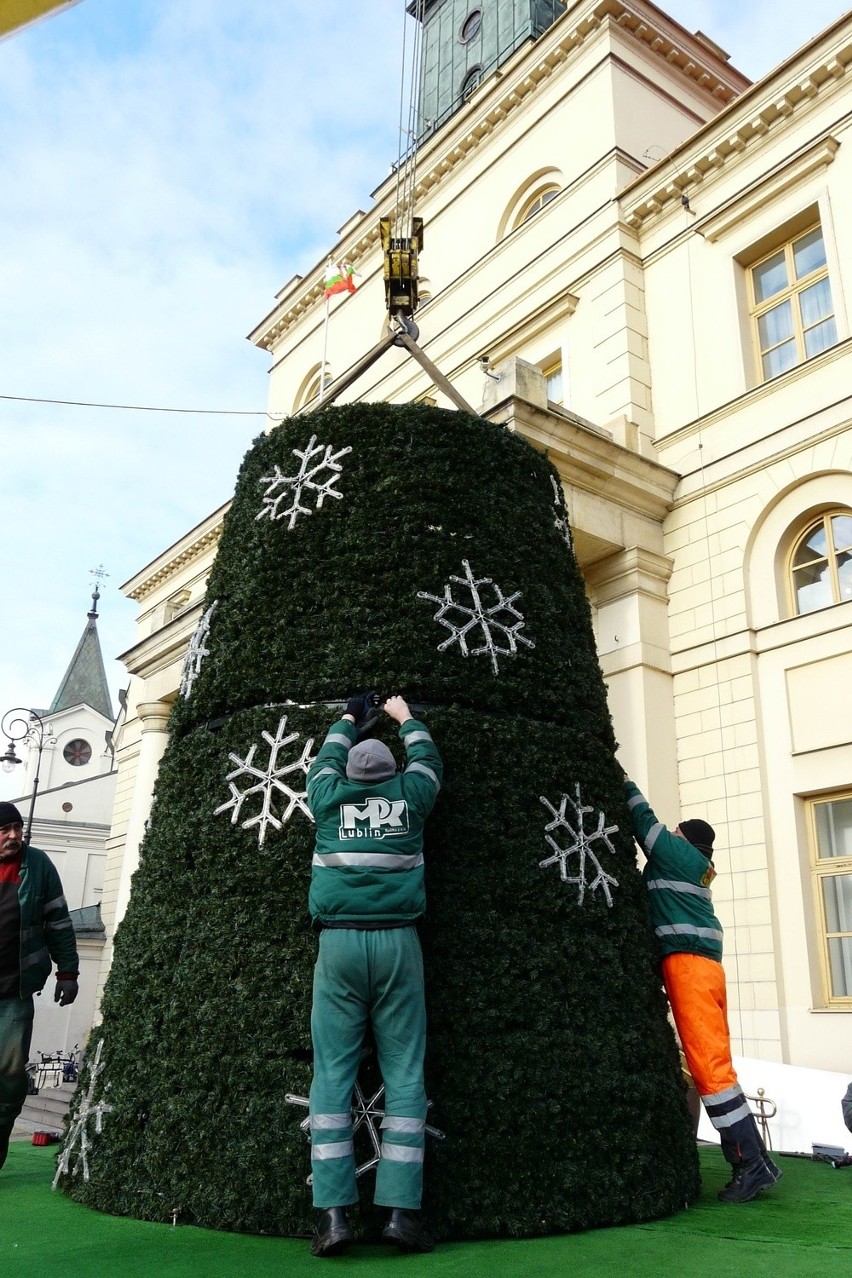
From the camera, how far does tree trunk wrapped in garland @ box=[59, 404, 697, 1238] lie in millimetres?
4105

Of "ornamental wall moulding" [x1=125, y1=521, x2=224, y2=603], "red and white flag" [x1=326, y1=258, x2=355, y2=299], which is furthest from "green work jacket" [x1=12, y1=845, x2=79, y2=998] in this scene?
"ornamental wall moulding" [x1=125, y1=521, x2=224, y2=603]

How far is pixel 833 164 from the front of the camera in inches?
558

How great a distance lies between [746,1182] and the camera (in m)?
4.86

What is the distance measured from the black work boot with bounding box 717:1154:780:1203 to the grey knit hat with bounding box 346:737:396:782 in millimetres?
2546

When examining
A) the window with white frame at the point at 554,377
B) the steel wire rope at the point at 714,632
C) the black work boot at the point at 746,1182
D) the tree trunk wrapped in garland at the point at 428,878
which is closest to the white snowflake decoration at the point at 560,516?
the tree trunk wrapped in garland at the point at 428,878

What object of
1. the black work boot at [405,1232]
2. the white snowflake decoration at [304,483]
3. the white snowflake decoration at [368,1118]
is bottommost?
the black work boot at [405,1232]

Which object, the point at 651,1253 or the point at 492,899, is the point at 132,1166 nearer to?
the point at 492,899

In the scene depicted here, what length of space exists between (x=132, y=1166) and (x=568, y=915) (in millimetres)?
2077

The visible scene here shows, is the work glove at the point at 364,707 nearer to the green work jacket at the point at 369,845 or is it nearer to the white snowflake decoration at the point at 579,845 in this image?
the green work jacket at the point at 369,845

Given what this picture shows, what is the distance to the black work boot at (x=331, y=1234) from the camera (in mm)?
3604

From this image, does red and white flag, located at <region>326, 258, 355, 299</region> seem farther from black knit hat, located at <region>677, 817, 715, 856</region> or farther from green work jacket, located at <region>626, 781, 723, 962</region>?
green work jacket, located at <region>626, 781, 723, 962</region>

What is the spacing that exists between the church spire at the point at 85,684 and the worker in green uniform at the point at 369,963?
61.6 m

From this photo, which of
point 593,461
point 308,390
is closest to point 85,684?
point 308,390

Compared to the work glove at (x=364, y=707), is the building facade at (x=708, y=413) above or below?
above
